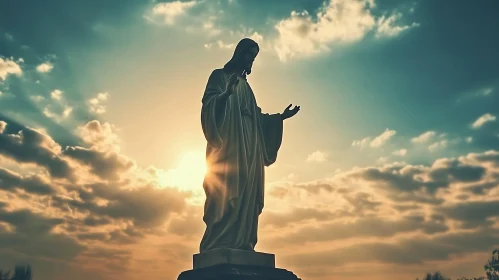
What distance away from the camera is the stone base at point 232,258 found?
1030 centimetres

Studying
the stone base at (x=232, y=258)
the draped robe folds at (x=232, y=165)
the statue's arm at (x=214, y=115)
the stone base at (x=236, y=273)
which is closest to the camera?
the stone base at (x=236, y=273)

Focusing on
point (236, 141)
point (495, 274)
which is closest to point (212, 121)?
point (236, 141)

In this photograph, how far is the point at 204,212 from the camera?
11.5 meters

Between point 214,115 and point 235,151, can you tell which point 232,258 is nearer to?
point 235,151

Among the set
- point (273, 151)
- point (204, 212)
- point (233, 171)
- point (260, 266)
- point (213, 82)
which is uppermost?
point (213, 82)

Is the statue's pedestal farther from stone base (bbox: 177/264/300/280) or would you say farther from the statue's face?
the statue's face

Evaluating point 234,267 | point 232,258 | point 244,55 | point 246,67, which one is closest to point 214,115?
point 246,67

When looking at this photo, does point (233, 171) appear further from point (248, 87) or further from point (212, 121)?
point (248, 87)

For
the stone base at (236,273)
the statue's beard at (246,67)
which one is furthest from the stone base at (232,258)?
the statue's beard at (246,67)

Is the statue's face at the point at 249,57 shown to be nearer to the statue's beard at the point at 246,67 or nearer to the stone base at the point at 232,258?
the statue's beard at the point at 246,67

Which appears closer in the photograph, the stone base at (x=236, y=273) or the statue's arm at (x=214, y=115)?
the stone base at (x=236, y=273)

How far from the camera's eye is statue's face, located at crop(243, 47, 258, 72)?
41.5ft

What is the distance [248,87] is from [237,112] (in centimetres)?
102

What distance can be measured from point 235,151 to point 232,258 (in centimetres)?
236
